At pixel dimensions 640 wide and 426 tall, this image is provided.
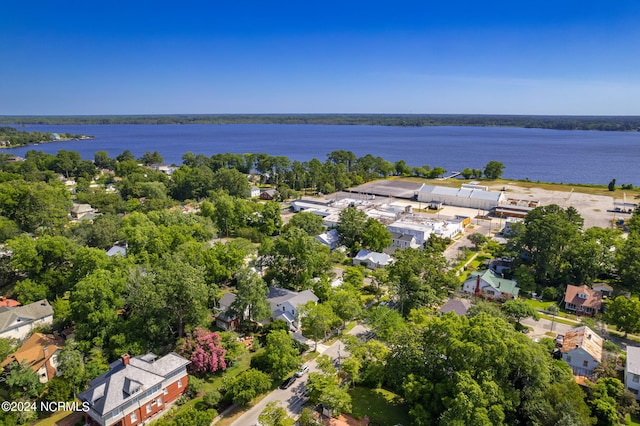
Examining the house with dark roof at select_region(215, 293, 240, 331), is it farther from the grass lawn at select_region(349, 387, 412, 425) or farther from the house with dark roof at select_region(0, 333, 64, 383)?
the grass lawn at select_region(349, 387, 412, 425)

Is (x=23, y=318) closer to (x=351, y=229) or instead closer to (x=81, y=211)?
(x=351, y=229)

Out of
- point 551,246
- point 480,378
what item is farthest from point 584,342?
point 551,246

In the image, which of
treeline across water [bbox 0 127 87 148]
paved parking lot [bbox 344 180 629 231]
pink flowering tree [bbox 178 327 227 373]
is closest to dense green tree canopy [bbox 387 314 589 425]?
pink flowering tree [bbox 178 327 227 373]

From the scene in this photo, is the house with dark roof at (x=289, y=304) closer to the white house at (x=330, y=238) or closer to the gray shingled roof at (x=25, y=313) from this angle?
the white house at (x=330, y=238)

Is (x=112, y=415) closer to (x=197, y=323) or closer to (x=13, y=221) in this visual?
(x=197, y=323)

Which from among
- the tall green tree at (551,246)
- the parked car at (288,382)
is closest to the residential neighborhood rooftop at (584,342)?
the tall green tree at (551,246)

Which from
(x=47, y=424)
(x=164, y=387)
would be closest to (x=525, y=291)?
(x=164, y=387)
